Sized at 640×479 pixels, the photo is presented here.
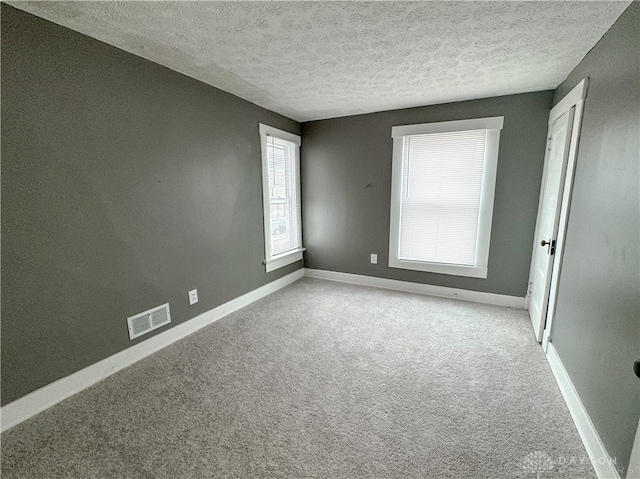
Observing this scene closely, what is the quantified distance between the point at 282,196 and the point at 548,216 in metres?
2.87

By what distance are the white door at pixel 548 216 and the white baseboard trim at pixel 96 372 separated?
2.93m

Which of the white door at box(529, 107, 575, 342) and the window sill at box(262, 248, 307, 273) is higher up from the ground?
the white door at box(529, 107, 575, 342)

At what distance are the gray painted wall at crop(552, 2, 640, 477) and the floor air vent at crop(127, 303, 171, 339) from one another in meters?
2.86

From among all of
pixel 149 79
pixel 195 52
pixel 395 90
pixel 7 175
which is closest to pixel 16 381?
pixel 7 175

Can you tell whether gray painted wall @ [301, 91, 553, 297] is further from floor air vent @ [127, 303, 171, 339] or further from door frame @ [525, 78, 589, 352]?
floor air vent @ [127, 303, 171, 339]

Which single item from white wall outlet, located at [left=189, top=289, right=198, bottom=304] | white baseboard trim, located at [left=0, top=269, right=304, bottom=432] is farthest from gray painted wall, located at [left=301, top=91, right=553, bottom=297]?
white wall outlet, located at [left=189, top=289, right=198, bottom=304]

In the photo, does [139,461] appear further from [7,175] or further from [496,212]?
[496,212]

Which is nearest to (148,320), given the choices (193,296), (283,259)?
(193,296)

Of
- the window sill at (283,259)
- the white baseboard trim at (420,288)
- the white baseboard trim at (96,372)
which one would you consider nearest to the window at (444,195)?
the white baseboard trim at (420,288)

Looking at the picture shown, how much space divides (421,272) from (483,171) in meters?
1.36

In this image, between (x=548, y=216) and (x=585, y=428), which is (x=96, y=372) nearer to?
(x=585, y=428)

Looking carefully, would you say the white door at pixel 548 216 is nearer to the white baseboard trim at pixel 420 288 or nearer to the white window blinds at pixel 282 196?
the white baseboard trim at pixel 420 288

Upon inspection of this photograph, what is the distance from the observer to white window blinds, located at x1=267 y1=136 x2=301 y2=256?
3514 mm

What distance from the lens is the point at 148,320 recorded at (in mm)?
2248
